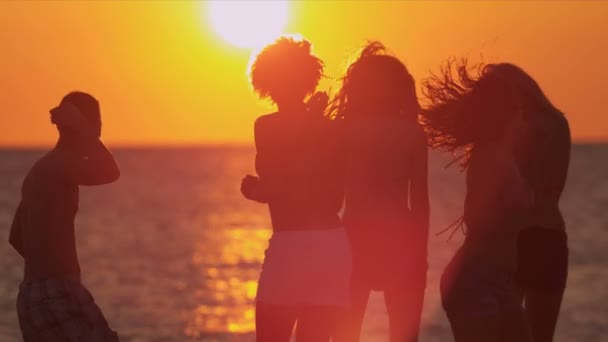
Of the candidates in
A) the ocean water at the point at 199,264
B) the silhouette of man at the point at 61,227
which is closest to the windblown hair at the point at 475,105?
the silhouette of man at the point at 61,227

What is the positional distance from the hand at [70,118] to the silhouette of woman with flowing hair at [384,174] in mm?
1384

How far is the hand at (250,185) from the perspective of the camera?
6363 mm

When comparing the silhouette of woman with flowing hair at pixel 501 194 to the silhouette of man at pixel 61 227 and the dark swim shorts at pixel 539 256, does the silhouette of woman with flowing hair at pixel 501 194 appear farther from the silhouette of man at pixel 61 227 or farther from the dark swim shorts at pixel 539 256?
the silhouette of man at pixel 61 227

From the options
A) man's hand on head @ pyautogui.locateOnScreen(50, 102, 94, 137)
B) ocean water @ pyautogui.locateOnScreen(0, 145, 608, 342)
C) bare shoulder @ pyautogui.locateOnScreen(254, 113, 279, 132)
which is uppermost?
man's hand on head @ pyautogui.locateOnScreen(50, 102, 94, 137)

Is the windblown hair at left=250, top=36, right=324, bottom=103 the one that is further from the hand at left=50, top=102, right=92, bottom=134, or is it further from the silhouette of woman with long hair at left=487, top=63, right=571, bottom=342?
the silhouette of woman with long hair at left=487, top=63, right=571, bottom=342

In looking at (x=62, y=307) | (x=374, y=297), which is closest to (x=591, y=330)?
(x=374, y=297)

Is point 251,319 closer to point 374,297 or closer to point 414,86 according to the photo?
point 374,297

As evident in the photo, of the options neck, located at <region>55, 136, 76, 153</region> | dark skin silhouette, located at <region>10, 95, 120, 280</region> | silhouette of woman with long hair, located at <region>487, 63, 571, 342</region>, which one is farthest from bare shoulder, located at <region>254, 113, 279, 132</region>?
silhouette of woman with long hair, located at <region>487, 63, 571, 342</region>

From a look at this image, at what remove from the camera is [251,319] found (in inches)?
810

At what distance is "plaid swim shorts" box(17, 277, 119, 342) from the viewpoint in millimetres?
6906

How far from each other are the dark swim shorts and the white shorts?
63.5 inches

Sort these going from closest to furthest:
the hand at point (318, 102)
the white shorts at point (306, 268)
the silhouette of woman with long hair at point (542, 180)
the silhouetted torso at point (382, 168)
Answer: the white shorts at point (306, 268) → the hand at point (318, 102) → the silhouetted torso at point (382, 168) → the silhouette of woman with long hair at point (542, 180)

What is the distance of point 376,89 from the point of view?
728 centimetres

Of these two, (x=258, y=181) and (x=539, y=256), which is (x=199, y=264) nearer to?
(x=539, y=256)
